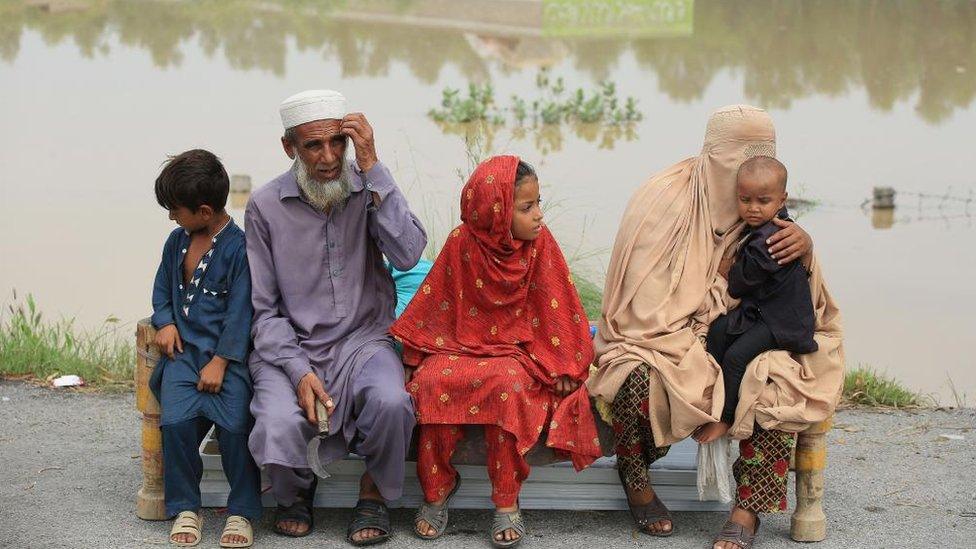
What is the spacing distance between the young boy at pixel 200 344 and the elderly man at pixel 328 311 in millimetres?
85

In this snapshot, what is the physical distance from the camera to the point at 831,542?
445 centimetres

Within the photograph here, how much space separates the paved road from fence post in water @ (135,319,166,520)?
78 mm

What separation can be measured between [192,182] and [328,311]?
701 mm

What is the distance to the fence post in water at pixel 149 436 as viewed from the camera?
455cm

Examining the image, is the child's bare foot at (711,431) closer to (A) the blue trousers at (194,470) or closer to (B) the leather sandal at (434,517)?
(B) the leather sandal at (434,517)

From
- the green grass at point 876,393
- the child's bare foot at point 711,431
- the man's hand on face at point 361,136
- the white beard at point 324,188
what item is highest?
the man's hand on face at point 361,136

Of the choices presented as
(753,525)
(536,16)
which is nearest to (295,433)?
(753,525)

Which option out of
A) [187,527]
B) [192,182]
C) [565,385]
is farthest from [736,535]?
[192,182]

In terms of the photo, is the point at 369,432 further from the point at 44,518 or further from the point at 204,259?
the point at 44,518

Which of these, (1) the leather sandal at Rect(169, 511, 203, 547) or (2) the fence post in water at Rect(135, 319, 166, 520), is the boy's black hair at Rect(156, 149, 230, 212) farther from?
(1) the leather sandal at Rect(169, 511, 203, 547)

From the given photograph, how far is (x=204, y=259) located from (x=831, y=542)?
254 centimetres

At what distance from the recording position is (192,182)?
175 inches

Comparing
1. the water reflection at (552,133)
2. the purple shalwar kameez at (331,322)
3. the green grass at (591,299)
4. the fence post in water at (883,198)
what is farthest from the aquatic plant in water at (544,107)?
the purple shalwar kameez at (331,322)

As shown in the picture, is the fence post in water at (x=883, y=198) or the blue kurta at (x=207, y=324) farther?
the fence post in water at (x=883, y=198)
